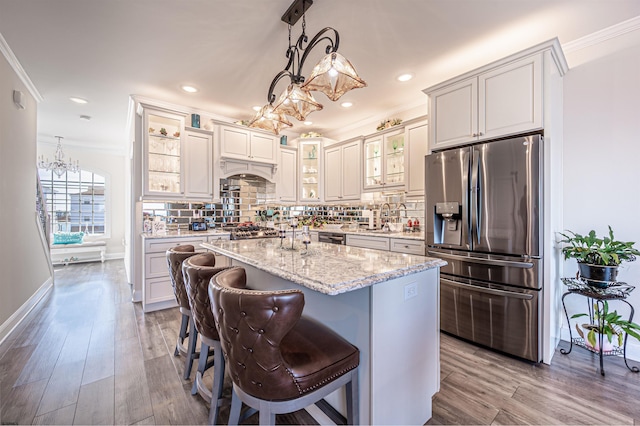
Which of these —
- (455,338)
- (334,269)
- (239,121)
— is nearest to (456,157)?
(455,338)

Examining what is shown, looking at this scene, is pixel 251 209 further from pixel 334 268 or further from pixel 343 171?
pixel 334 268

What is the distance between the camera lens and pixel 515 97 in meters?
2.36

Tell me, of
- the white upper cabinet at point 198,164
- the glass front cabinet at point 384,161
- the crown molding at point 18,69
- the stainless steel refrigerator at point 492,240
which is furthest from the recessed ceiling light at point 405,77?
the crown molding at point 18,69

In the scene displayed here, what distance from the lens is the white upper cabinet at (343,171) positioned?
457 centimetres

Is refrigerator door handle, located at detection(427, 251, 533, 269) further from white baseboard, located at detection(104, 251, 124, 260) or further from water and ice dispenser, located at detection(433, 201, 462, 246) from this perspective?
white baseboard, located at detection(104, 251, 124, 260)

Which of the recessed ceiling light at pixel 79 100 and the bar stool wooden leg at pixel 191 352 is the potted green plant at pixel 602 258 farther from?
the recessed ceiling light at pixel 79 100

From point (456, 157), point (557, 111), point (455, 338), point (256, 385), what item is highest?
point (557, 111)

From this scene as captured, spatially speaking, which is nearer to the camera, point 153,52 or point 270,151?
point 153,52

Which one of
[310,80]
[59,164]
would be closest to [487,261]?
[310,80]

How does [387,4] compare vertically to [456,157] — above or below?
above

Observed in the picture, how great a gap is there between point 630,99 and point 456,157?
56.8 inches

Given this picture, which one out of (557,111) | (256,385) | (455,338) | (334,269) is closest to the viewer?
(256,385)

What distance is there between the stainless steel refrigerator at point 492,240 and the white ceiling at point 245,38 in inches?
40.8

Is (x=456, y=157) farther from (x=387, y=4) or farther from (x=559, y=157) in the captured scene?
(x=387, y=4)
